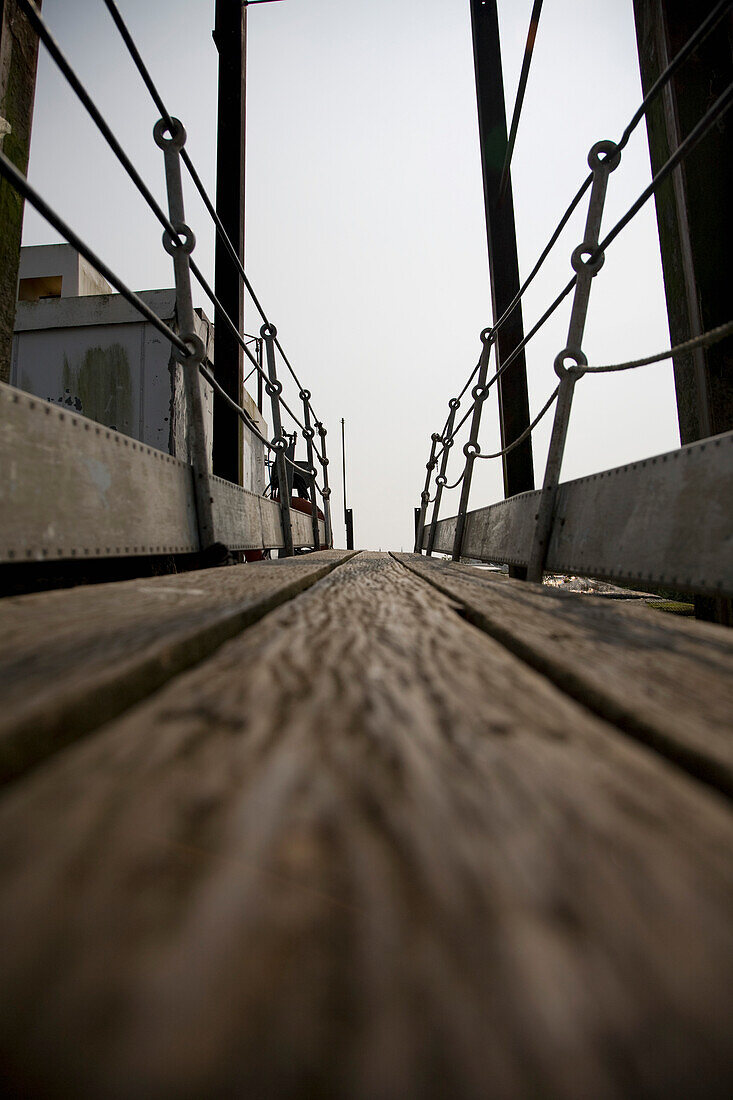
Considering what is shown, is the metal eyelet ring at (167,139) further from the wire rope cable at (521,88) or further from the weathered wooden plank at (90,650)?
the wire rope cable at (521,88)

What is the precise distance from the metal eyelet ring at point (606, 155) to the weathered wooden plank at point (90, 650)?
177 centimetres

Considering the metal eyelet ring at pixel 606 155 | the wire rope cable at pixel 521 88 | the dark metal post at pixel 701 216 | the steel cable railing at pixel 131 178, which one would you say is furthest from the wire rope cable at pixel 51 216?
the wire rope cable at pixel 521 88

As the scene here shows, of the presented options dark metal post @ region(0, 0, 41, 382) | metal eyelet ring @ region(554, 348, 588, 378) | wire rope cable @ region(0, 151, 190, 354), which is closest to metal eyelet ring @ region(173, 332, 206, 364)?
wire rope cable @ region(0, 151, 190, 354)

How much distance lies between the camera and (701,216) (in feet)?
6.97

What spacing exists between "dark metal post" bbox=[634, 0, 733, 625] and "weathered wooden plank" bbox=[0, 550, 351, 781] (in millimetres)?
2151

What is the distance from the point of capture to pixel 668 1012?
0.36 feet

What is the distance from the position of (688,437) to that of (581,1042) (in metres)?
2.55

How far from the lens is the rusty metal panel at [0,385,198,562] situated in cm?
93

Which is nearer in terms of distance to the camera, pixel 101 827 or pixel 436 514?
pixel 101 827

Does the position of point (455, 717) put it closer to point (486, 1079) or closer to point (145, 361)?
point (486, 1079)

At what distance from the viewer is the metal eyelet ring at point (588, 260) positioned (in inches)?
64.0

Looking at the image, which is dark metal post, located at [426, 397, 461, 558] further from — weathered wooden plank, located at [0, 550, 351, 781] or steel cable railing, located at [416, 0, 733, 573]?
weathered wooden plank, located at [0, 550, 351, 781]

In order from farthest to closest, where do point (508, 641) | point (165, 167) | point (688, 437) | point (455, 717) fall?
1. point (688, 437)
2. point (165, 167)
3. point (508, 641)
4. point (455, 717)

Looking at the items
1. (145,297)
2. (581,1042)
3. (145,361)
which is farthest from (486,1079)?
(145,297)
